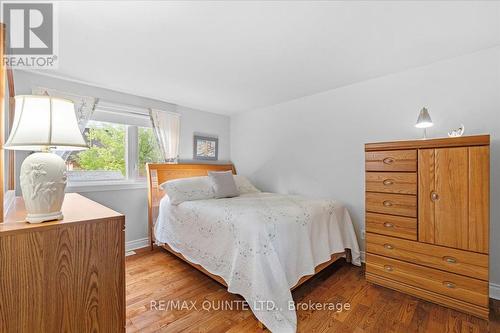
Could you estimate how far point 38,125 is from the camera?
3.17ft

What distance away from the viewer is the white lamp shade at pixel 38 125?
0.95 metres

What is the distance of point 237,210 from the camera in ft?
6.82

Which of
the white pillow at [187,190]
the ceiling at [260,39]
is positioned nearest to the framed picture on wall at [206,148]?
the white pillow at [187,190]

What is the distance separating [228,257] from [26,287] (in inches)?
49.2

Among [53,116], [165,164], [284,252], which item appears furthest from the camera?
[165,164]

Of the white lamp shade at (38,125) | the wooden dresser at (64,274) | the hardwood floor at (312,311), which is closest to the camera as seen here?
the wooden dresser at (64,274)

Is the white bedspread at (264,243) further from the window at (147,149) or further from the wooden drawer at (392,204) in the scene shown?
the window at (147,149)

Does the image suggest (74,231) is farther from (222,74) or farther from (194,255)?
(222,74)

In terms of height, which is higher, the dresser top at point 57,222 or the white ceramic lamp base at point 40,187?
the white ceramic lamp base at point 40,187

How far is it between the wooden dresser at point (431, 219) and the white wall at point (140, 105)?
261cm

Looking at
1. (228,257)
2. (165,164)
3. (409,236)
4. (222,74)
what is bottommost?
(228,257)

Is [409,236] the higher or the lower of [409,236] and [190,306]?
the higher

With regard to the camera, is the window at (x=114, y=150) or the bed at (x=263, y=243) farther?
the window at (x=114, y=150)

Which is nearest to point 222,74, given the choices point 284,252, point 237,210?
point 237,210
